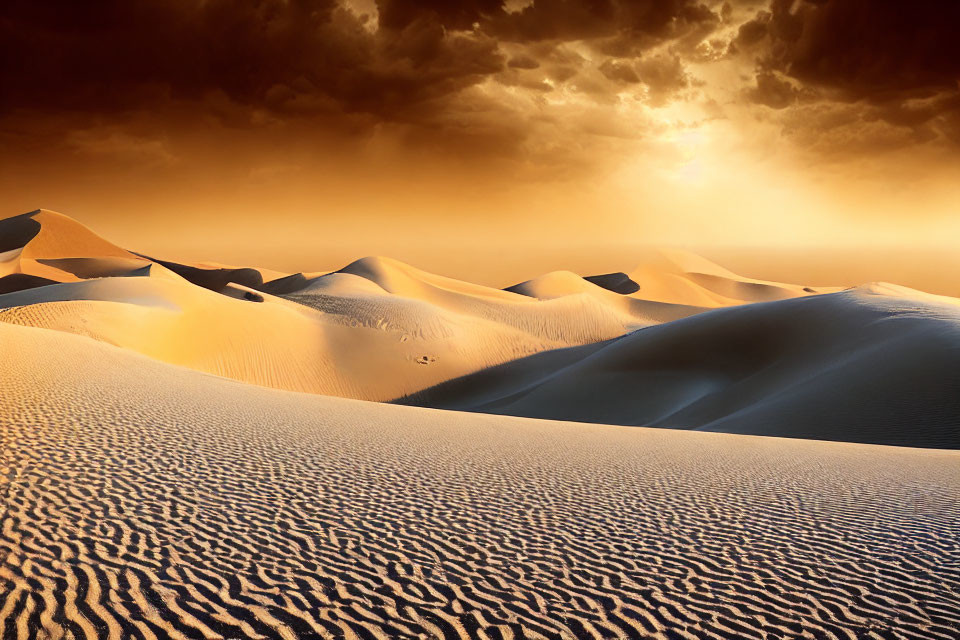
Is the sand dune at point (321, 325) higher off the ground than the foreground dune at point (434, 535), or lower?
higher

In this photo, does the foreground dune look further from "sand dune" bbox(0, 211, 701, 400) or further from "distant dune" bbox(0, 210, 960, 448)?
"sand dune" bbox(0, 211, 701, 400)

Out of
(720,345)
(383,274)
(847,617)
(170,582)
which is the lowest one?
(170,582)

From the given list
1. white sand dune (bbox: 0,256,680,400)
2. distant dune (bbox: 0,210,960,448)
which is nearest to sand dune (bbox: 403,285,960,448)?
distant dune (bbox: 0,210,960,448)

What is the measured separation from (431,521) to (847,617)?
3.52m

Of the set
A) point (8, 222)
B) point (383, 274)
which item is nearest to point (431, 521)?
point (383, 274)

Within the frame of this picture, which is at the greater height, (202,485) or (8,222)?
(8,222)

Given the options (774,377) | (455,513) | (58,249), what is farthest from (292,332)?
(58,249)

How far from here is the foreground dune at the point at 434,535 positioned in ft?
12.9

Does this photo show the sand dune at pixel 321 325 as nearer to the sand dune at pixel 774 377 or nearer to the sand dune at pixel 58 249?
the sand dune at pixel 774 377

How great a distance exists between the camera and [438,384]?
3925cm

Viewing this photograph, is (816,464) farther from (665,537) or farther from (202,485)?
(202,485)

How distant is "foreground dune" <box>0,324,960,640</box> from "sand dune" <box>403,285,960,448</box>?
8.57m

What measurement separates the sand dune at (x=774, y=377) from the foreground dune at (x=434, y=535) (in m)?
8.57

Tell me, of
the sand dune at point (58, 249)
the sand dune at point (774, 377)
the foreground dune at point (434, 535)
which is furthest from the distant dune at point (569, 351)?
the sand dune at point (58, 249)
